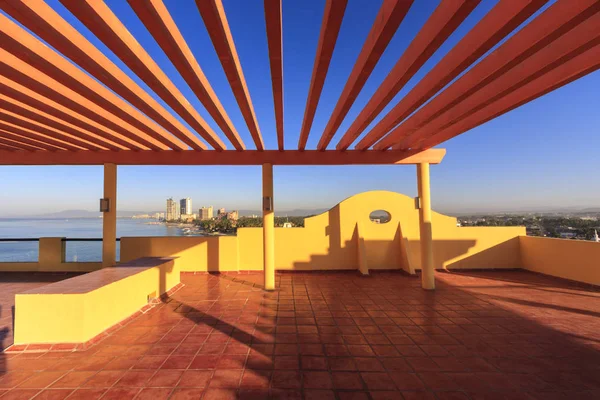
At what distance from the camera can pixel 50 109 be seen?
3.52 meters

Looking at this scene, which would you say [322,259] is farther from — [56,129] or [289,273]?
[56,129]

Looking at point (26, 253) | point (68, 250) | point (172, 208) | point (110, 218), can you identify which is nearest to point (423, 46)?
point (110, 218)

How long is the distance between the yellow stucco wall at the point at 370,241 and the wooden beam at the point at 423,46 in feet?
14.4

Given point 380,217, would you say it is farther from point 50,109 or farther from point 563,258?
point 50,109

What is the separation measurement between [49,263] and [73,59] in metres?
7.64

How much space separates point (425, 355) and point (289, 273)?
15.9 ft

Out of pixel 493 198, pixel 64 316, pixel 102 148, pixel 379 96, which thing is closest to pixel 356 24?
pixel 379 96

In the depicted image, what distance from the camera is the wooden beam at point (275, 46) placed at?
185cm

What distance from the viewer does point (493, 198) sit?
17.6m

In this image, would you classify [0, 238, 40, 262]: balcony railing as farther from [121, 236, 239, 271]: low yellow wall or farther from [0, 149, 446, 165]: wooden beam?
[0, 149, 446, 165]: wooden beam

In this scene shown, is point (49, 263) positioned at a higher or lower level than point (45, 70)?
lower

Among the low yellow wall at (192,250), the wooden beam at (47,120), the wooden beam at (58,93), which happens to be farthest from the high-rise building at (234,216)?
the wooden beam at (58,93)

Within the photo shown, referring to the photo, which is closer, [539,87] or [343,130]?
[539,87]

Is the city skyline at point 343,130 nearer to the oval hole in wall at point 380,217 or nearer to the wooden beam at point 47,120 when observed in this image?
the oval hole in wall at point 380,217
